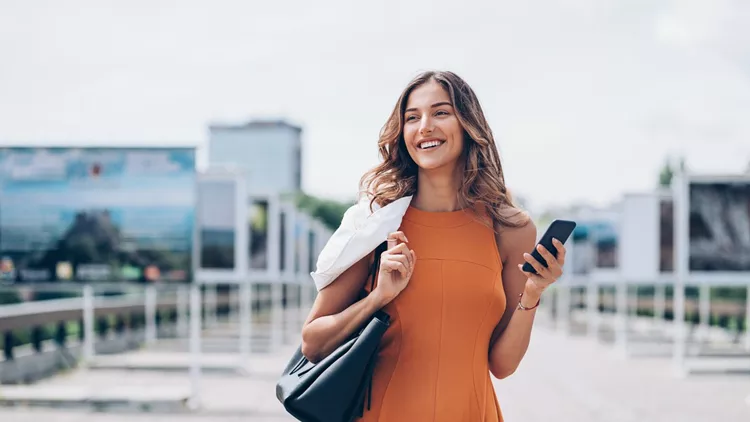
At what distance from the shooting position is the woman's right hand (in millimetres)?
2238

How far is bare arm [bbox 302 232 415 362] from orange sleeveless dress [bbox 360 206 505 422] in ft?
0.19

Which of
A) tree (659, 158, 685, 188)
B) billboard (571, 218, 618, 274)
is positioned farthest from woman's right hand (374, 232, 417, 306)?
tree (659, 158, 685, 188)

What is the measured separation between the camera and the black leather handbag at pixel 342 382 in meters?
2.27

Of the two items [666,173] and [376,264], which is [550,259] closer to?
[376,264]

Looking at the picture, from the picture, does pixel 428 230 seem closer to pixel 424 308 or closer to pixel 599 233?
pixel 424 308

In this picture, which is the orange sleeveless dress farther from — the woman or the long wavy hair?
the long wavy hair

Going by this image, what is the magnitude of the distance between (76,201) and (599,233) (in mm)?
13957

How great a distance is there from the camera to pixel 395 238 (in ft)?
7.52

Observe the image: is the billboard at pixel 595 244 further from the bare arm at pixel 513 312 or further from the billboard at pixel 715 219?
the bare arm at pixel 513 312

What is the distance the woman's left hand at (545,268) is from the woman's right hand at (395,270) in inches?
10.9

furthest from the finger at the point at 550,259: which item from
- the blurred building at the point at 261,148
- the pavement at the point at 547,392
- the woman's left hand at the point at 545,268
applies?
the blurred building at the point at 261,148

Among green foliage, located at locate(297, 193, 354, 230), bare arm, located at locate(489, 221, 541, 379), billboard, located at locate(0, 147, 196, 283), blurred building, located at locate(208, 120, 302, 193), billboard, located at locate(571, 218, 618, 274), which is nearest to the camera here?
bare arm, located at locate(489, 221, 541, 379)

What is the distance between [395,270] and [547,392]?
10.7 meters

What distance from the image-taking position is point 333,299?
2393 mm
